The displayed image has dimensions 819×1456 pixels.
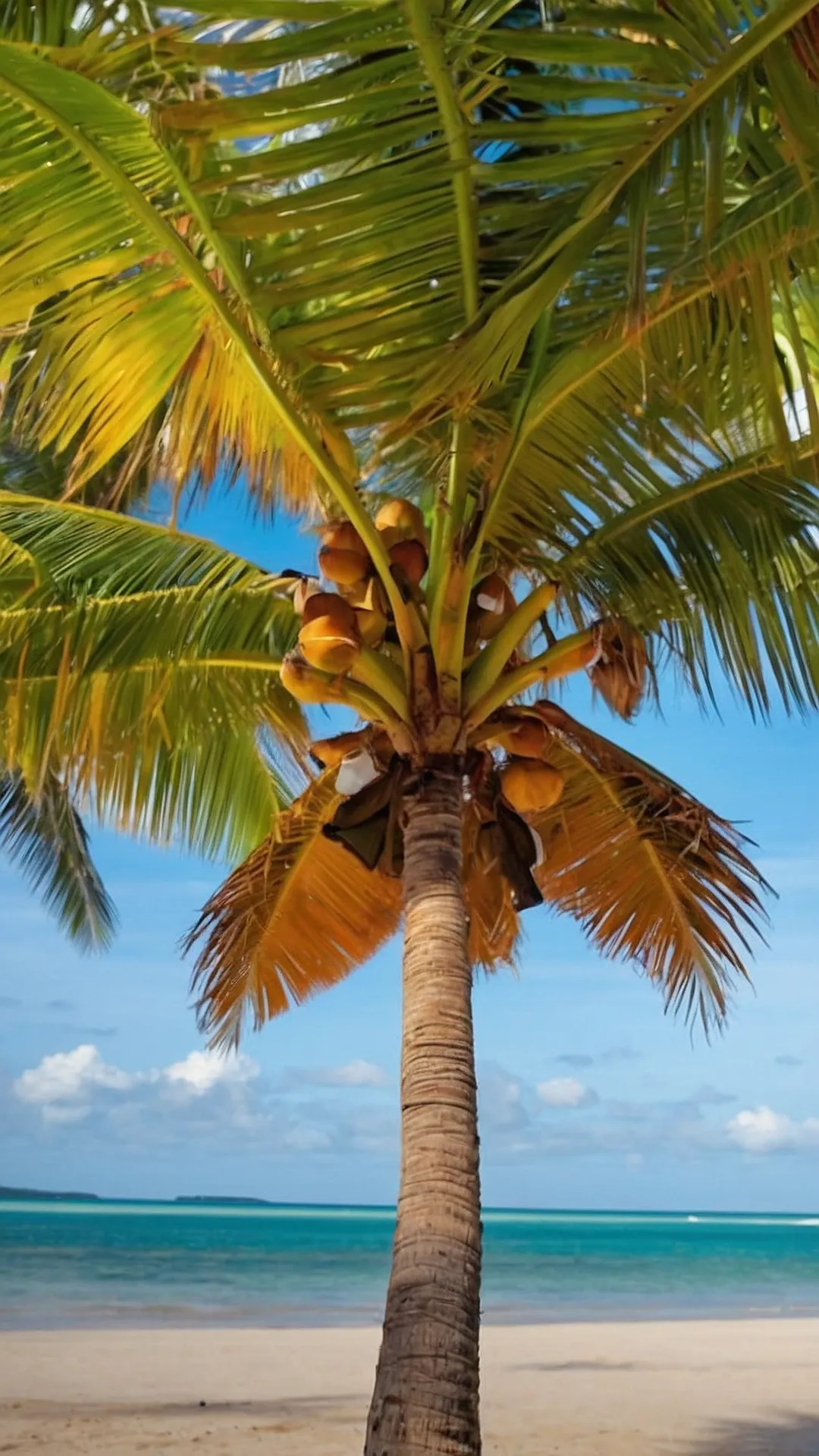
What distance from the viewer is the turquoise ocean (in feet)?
71.2

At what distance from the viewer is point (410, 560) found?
15.2 ft

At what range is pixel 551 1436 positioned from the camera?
9.37 meters

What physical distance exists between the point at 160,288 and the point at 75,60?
34.4 inches

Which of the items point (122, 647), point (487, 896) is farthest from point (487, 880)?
point (122, 647)

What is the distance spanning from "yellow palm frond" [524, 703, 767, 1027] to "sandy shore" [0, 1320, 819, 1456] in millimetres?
4154

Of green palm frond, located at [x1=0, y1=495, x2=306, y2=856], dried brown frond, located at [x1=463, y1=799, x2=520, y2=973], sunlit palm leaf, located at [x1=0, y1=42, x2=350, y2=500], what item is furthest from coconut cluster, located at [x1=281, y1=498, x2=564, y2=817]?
green palm frond, located at [x1=0, y1=495, x2=306, y2=856]

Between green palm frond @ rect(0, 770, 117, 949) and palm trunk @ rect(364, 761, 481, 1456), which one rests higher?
green palm frond @ rect(0, 770, 117, 949)

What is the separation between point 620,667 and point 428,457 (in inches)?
39.3

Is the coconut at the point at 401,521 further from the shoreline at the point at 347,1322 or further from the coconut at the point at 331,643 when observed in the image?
the shoreline at the point at 347,1322

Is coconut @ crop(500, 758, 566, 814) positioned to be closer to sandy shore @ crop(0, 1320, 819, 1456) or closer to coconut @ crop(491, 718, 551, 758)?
coconut @ crop(491, 718, 551, 758)

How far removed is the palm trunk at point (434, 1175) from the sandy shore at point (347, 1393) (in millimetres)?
5455

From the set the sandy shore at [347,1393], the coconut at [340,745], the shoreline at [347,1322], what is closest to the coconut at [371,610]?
the coconut at [340,745]

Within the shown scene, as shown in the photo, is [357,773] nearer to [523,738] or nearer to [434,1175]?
[523,738]

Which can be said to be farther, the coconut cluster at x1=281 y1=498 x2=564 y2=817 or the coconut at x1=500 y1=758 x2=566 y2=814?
the coconut at x1=500 y1=758 x2=566 y2=814
